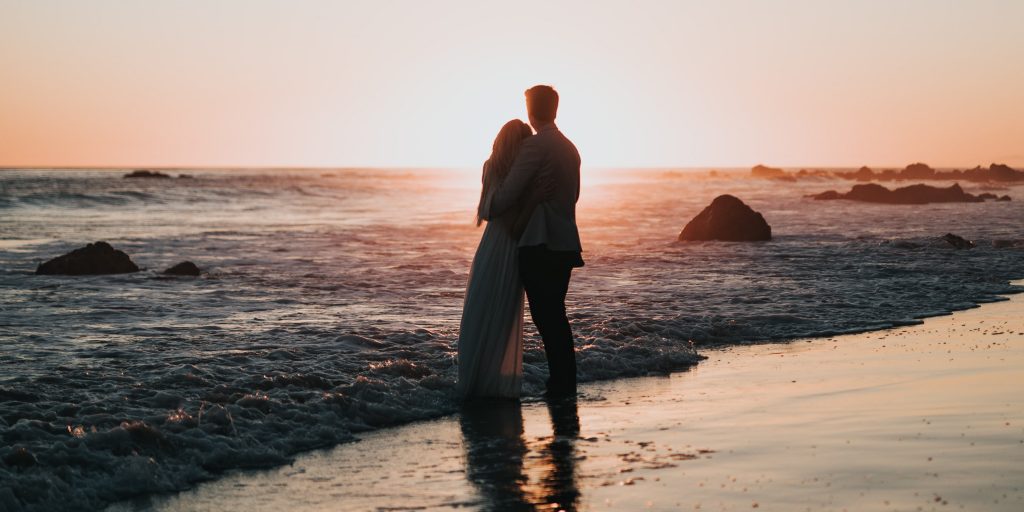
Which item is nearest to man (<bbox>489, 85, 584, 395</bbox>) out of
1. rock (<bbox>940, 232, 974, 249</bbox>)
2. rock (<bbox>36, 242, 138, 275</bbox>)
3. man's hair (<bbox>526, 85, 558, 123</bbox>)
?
man's hair (<bbox>526, 85, 558, 123</bbox>)

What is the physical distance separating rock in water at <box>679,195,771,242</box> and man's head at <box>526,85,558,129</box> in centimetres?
1687

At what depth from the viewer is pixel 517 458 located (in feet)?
16.8

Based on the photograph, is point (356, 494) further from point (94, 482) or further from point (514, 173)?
point (514, 173)

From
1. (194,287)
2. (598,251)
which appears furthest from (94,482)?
(598,251)

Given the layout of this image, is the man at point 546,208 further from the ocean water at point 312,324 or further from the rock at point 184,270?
the rock at point 184,270

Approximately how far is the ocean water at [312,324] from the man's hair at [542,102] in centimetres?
204

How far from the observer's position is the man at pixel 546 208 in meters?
6.46

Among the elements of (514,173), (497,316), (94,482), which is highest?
(514,173)

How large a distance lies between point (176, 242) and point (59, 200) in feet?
88.0

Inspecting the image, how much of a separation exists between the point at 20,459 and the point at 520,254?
3.21 metres

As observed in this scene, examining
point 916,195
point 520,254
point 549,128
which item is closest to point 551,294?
point 520,254

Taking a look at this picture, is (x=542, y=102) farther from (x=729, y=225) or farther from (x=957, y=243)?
(x=729, y=225)

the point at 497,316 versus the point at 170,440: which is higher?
the point at 497,316

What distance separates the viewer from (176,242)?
2395 cm
